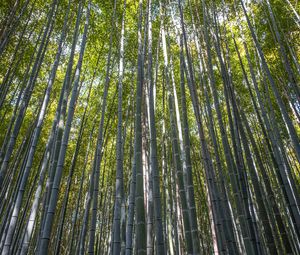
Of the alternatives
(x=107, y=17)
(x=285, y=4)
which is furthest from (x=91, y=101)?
(x=285, y=4)

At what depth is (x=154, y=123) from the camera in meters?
2.69

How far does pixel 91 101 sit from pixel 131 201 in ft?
14.8

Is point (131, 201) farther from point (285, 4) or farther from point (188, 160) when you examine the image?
point (285, 4)

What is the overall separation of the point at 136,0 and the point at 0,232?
15.3 ft

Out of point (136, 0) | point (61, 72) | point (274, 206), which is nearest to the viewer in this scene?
point (274, 206)

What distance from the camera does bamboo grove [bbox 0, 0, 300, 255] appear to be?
2754 mm

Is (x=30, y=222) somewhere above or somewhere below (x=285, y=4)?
below

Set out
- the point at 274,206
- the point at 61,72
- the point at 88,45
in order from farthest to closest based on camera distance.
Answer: the point at 61,72
the point at 88,45
the point at 274,206

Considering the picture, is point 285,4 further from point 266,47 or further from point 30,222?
point 30,222

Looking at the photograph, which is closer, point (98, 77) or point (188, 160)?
point (188, 160)

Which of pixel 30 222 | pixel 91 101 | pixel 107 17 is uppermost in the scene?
pixel 107 17

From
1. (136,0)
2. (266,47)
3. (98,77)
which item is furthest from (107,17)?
(266,47)

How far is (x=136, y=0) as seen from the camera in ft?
17.9

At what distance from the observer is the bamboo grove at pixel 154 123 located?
2.75m
